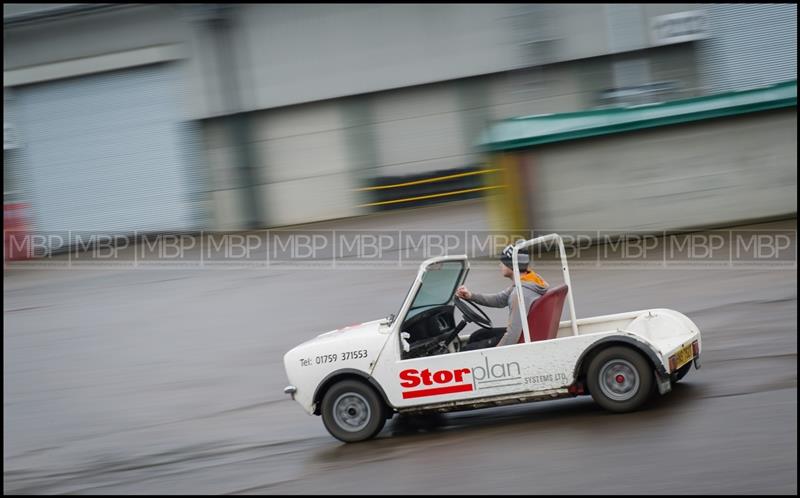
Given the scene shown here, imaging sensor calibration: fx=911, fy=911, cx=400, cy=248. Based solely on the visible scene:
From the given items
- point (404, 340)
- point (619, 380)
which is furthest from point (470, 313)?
point (619, 380)

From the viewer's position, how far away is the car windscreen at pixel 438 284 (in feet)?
26.3

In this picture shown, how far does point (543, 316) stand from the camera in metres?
7.56

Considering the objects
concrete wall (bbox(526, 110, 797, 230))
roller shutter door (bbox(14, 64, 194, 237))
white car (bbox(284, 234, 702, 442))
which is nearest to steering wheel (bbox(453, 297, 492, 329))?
white car (bbox(284, 234, 702, 442))

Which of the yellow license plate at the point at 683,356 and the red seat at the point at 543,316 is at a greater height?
the red seat at the point at 543,316

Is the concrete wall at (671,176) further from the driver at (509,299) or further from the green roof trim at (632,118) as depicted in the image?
the driver at (509,299)

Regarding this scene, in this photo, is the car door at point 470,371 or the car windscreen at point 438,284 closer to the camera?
the car door at point 470,371

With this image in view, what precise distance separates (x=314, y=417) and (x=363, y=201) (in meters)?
13.6

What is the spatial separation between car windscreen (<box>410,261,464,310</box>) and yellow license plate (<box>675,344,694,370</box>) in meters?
2.04

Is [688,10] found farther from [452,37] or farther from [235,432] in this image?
[235,432]

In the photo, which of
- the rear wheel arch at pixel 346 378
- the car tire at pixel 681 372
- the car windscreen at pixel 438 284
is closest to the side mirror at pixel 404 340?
the car windscreen at pixel 438 284

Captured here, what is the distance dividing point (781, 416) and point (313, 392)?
12.4ft

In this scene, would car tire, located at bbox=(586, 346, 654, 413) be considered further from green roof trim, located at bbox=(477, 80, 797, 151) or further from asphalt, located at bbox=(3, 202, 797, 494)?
green roof trim, located at bbox=(477, 80, 797, 151)

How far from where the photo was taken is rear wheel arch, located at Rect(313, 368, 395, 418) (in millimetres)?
7762

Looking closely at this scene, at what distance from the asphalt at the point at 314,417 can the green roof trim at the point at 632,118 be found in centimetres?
186
